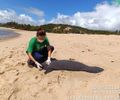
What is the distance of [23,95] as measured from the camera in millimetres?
7176

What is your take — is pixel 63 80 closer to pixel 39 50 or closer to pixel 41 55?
pixel 41 55

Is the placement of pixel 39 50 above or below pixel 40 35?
below

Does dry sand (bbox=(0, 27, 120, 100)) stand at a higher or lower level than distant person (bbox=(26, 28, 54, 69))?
lower

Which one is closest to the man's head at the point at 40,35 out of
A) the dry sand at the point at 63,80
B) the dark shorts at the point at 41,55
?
the dark shorts at the point at 41,55

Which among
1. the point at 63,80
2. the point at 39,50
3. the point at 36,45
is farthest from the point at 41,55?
the point at 63,80

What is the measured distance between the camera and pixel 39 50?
8.43 meters

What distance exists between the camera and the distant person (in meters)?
8.22

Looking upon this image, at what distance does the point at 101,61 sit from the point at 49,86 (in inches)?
101

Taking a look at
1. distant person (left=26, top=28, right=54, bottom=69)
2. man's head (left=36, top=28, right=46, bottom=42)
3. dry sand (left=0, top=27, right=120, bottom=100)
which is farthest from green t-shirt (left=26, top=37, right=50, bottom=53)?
dry sand (left=0, top=27, right=120, bottom=100)

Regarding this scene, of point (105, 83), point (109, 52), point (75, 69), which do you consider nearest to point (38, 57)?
point (75, 69)

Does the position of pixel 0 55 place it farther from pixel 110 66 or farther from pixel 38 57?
pixel 110 66

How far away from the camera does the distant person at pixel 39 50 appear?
822cm

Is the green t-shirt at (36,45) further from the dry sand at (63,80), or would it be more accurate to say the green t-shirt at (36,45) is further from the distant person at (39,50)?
the dry sand at (63,80)

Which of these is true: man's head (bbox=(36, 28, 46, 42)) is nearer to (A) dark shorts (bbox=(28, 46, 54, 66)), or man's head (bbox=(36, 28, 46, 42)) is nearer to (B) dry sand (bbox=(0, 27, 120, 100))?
(A) dark shorts (bbox=(28, 46, 54, 66))
